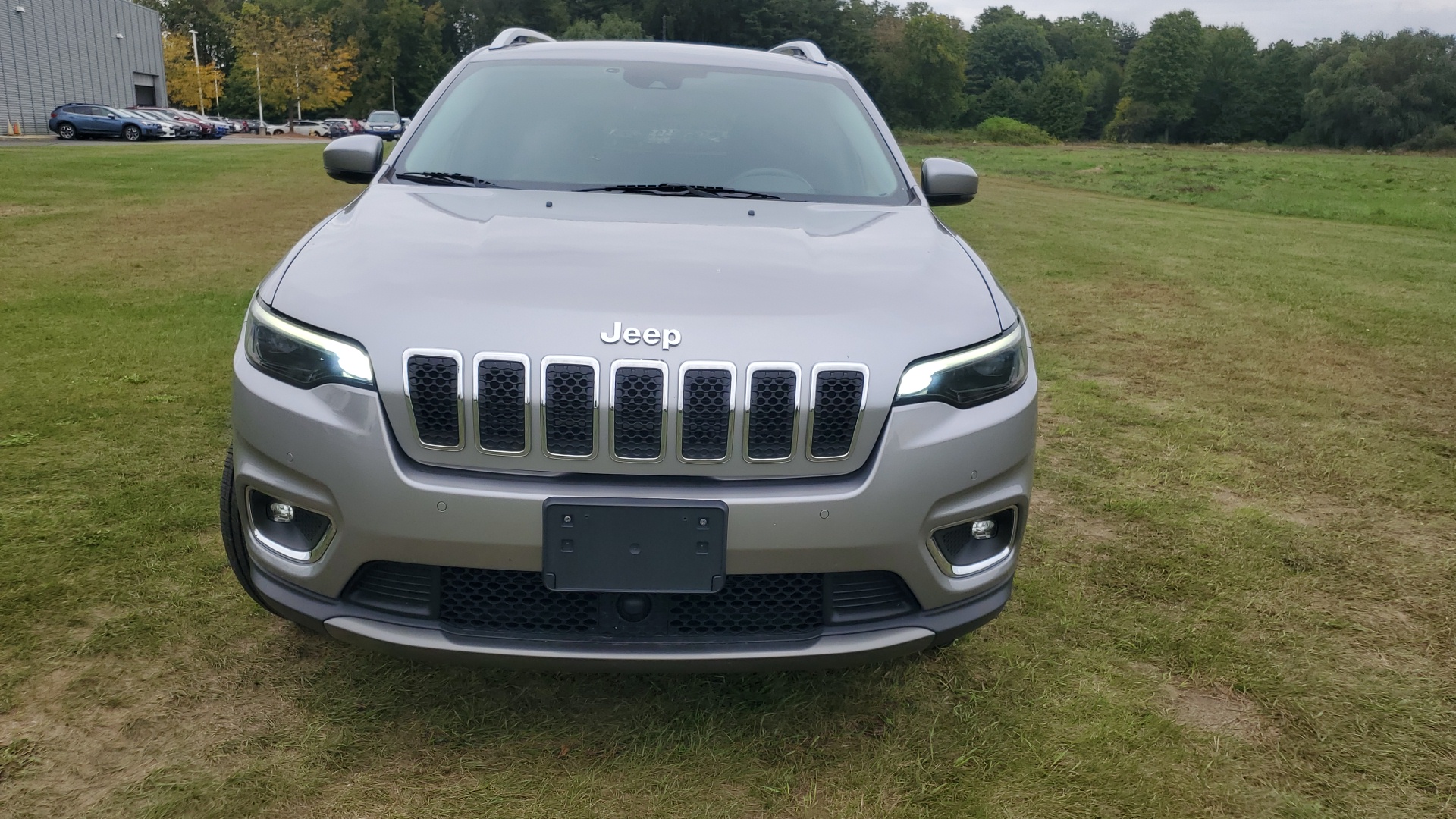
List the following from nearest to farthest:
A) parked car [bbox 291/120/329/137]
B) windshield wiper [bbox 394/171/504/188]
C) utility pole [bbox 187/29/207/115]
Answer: windshield wiper [bbox 394/171/504/188] < parked car [bbox 291/120/329/137] < utility pole [bbox 187/29/207/115]

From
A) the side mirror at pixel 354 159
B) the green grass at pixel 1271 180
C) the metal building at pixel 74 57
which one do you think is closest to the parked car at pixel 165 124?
the metal building at pixel 74 57

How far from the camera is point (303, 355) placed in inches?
83.5

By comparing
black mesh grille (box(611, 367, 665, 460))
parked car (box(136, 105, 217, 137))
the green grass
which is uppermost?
black mesh grille (box(611, 367, 665, 460))

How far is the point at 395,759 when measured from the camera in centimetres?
223

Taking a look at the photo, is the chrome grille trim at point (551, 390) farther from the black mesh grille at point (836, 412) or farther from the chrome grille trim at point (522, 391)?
the black mesh grille at point (836, 412)

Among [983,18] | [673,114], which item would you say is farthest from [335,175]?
[983,18]

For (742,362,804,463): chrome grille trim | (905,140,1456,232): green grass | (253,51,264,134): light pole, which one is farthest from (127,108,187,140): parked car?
(742,362,804,463): chrome grille trim

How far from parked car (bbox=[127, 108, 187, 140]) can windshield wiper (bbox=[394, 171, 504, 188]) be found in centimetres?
4483

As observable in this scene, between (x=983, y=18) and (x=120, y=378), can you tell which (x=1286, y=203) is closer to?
(x=120, y=378)

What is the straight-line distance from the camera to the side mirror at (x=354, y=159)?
127 inches

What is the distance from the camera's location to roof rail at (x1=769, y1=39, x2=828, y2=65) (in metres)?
4.12

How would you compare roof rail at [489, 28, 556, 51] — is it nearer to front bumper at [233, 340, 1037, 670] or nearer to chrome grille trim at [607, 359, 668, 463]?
front bumper at [233, 340, 1037, 670]

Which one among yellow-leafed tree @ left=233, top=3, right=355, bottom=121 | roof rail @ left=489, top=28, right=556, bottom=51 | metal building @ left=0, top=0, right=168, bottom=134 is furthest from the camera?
yellow-leafed tree @ left=233, top=3, right=355, bottom=121

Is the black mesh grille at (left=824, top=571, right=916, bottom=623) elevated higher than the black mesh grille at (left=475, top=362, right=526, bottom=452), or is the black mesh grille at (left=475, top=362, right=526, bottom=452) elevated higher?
the black mesh grille at (left=475, top=362, right=526, bottom=452)
